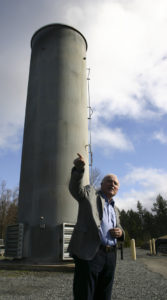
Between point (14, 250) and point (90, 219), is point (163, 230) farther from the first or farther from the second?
point (90, 219)

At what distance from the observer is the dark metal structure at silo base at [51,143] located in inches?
304

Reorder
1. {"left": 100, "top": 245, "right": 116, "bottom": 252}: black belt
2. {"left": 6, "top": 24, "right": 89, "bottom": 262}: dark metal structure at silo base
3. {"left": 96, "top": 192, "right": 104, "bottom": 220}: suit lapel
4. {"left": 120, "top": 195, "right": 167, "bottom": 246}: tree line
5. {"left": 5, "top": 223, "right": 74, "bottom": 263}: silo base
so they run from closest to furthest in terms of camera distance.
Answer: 1. {"left": 100, "top": 245, "right": 116, "bottom": 252}: black belt
2. {"left": 96, "top": 192, "right": 104, "bottom": 220}: suit lapel
3. {"left": 5, "top": 223, "right": 74, "bottom": 263}: silo base
4. {"left": 6, "top": 24, "right": 89, "bottom": 262}: dark metal structure at silo base
5. {"left": 120, "top": 195, "right": 167, "bottom": 246}: tree line

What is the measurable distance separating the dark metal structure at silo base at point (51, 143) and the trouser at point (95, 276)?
5.46 m

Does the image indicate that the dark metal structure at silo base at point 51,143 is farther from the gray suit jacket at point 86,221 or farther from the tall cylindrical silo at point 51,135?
the gray suit jacket at point 86,221

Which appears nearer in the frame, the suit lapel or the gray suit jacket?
the gray suit jacket

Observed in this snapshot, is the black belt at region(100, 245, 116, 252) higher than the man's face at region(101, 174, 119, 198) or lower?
lower

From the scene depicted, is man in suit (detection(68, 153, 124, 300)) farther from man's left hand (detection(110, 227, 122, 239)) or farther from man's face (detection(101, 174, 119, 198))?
man's face (detection(101, 174, 119, 198))

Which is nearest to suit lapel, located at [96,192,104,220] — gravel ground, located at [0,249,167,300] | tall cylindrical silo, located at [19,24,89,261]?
gravel ground, located at [0,249,167,300]

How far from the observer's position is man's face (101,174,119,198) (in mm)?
2537

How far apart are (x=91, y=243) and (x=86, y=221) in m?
0.20

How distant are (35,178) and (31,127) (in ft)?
7.24

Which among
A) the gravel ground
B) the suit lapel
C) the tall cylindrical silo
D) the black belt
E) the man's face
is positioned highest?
the tall cylindrical silo

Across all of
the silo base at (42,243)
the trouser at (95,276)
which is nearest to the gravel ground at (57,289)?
the silo base at (42,243)

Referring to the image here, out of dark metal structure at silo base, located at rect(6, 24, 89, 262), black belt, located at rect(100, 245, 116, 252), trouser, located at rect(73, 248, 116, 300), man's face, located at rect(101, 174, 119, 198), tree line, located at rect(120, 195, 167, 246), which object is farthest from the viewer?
tree line, located at rect(120, 195, 167, 246)
